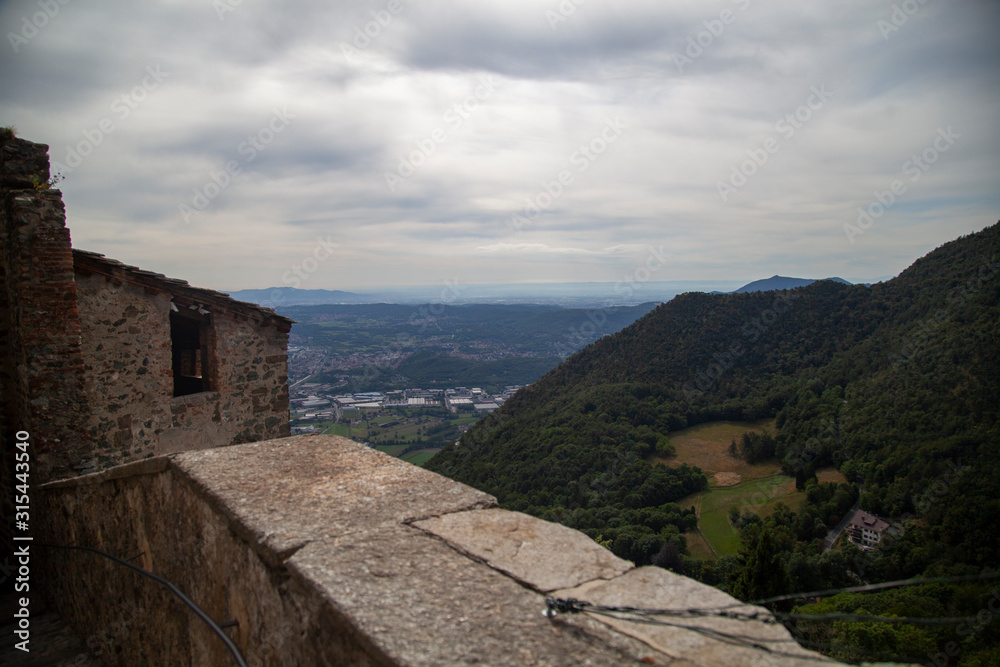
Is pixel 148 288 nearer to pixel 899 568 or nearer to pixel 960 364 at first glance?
pixel 899 568

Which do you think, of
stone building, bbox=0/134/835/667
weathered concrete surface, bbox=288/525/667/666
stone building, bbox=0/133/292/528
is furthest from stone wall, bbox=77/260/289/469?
weathered concrete surface, bbox=288/525/667/666

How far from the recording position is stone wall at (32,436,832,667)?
1.31 metres

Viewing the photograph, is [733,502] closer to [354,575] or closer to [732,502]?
[732,502]

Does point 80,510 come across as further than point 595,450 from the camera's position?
No

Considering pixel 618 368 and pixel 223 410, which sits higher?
pixel 223 410

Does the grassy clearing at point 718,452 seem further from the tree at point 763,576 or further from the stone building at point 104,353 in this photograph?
the stone building at point 104,353

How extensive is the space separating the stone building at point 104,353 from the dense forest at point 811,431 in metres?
13.5

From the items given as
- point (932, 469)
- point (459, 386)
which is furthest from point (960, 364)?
point (459, 386)

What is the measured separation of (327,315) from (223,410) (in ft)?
351

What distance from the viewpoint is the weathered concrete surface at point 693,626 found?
1.22 meters

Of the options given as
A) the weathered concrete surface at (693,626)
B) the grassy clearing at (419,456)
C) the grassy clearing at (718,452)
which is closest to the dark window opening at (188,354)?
the weathered concrete surface at (693,626)

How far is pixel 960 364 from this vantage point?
26297mm

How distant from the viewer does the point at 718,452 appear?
3472 cm

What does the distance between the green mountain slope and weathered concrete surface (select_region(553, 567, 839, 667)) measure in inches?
843
